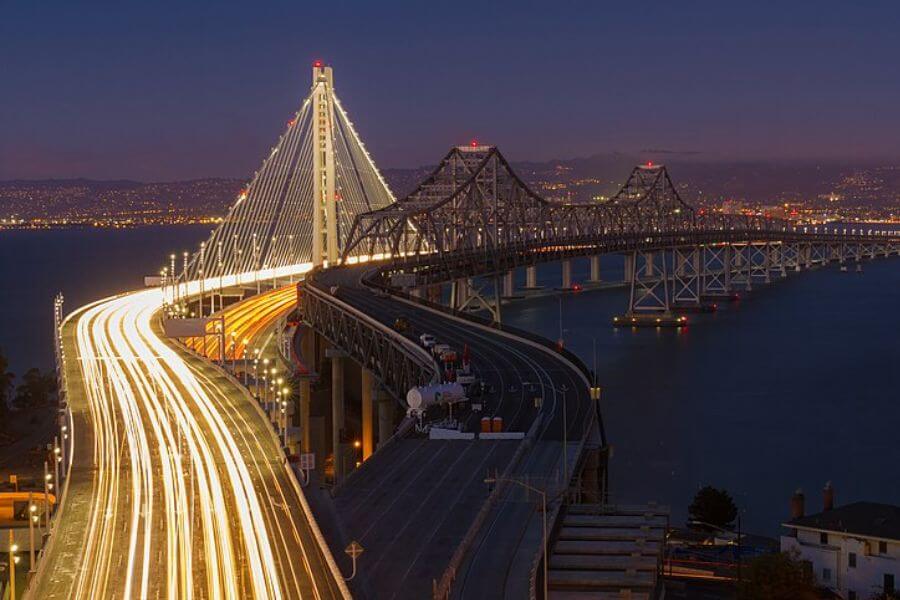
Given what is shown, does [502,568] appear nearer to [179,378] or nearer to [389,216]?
[179,378]

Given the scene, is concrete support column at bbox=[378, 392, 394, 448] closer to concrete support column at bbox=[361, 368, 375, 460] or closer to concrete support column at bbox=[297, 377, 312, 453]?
concrete support column at bbox=[361, 368, 375, 460]

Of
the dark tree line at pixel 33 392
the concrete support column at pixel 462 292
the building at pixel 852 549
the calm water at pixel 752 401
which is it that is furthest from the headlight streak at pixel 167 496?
the concrete support column at pixel 462 292

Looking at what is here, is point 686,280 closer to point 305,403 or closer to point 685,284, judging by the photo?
point 685,284

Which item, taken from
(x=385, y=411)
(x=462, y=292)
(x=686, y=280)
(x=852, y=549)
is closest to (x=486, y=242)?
(x=462, y=292)

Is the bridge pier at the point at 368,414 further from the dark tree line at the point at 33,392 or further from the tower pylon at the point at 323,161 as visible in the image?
the tower pylon at the point at 323,161

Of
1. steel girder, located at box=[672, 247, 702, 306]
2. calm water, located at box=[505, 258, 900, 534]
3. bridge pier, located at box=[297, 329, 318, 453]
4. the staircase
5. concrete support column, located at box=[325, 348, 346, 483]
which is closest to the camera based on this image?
→ the staircase

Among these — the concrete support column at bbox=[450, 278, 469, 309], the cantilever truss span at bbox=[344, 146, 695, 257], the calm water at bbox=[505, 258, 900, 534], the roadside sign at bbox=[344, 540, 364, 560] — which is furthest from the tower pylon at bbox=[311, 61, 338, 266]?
the roadside sign at bbox=[344, 540, 364, 560]
